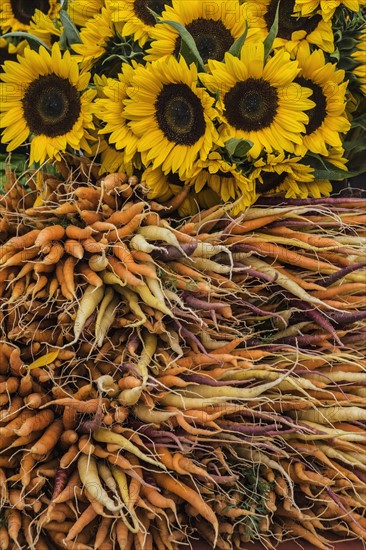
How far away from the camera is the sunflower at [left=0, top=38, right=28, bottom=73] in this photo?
153cm

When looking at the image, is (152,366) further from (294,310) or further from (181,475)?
(294,310)

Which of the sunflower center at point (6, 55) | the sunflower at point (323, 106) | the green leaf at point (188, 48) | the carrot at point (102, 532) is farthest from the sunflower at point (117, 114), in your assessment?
the carrot at point (102, 532)

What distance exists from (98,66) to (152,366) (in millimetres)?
626

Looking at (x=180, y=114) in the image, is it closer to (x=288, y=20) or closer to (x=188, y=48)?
(x=188, y=48)

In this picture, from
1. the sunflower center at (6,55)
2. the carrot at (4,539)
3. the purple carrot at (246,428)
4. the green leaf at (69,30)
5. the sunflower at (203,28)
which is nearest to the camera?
the carrot at (4,539)

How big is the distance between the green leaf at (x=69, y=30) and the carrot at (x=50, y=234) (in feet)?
1.38

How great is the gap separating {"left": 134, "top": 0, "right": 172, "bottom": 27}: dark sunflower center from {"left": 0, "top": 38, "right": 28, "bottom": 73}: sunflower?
1.34 ft

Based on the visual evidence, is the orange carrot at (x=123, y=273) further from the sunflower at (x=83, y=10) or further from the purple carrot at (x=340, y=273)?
the sunflower at (x=83, y=10)

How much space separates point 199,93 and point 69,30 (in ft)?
1.11

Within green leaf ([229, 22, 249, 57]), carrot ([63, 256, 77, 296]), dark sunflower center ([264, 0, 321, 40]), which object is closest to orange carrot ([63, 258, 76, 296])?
carrot ([63, 256, 77, 296])

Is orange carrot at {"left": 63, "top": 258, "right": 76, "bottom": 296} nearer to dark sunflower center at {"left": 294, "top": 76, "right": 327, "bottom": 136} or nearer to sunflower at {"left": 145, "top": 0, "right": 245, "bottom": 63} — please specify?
sunflower at {"left": 145, "top": 0, "right": 245, "bottom": 63}

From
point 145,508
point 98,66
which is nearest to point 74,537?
point 145,508

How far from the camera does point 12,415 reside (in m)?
1.03

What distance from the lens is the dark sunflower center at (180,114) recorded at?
3.78 ft
